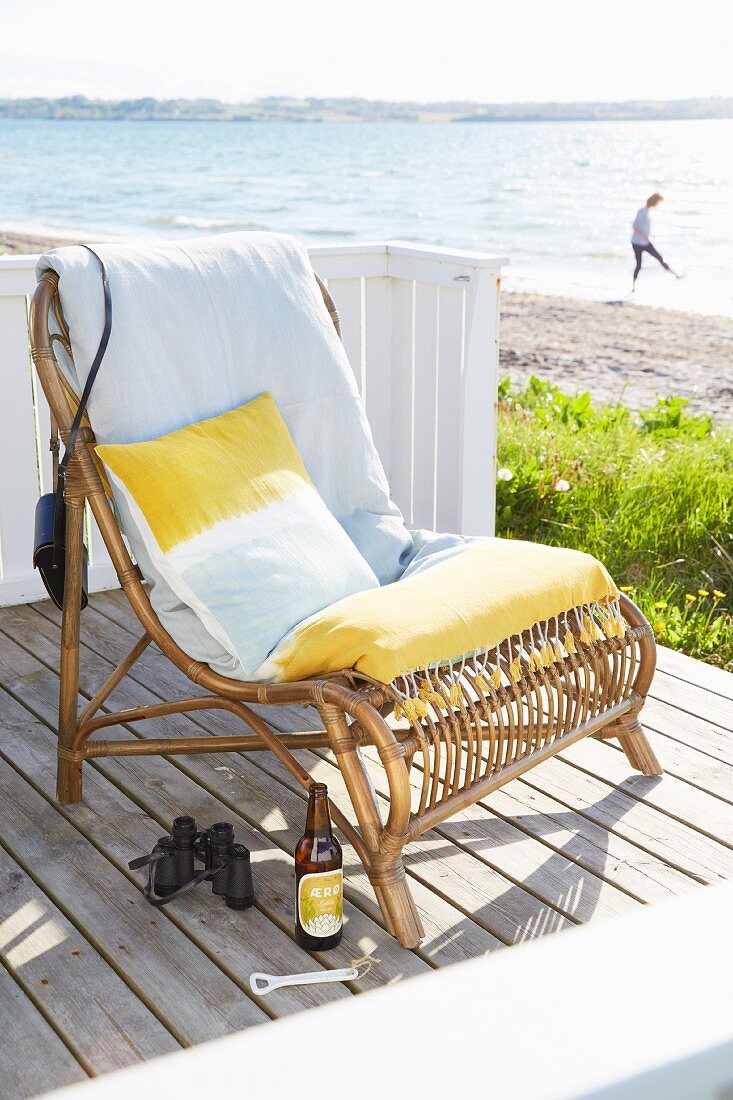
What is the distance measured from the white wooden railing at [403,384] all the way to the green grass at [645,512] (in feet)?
2.17

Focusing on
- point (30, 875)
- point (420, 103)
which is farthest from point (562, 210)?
point (30, 875)

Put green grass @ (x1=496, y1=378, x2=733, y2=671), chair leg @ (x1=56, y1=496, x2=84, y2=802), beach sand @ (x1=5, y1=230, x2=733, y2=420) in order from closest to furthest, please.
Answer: chair leg @ (x1=56, y1=496, x2=84, y2=802) < green grass @ (x1=496, y1=378, x2=733, y2=671) < beach sand @ (x1=5, y1=230, x2=733, y2=420)

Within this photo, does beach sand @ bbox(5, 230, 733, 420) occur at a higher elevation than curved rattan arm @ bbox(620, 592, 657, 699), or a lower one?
lower

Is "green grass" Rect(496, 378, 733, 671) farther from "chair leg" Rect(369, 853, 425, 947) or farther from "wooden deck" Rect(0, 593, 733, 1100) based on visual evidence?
"chair leg" Rect(369, 853, 425, 947)

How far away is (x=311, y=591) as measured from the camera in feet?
7.20

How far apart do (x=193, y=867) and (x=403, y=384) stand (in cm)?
201

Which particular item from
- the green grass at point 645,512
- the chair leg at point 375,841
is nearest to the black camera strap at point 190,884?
the chair leg at point 375,841

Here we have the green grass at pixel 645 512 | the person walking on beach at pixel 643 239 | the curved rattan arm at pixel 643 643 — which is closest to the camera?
the curved rattan arm at pixel 643 643

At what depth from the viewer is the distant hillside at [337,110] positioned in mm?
38781

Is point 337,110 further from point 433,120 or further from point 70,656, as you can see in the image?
point 70,656

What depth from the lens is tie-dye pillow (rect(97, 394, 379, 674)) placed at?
2125 millimetres

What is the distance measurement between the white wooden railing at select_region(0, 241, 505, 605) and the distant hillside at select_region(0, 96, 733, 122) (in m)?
38.1

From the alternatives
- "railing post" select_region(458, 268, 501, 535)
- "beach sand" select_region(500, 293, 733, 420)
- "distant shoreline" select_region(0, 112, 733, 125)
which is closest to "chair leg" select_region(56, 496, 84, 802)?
"railing post" select_region(458, 268, 501, 535)

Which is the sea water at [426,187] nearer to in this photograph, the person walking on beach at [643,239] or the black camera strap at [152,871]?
the person walking on beach at [643,239]
